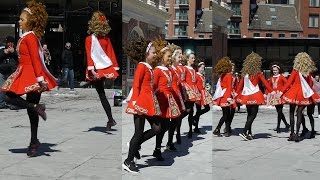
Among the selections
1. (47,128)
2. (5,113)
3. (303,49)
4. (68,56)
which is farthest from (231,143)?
(68,56)

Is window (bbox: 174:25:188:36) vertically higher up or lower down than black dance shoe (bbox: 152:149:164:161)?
higher up

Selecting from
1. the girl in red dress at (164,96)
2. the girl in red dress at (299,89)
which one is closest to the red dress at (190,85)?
the girl in red dress at (164,96)

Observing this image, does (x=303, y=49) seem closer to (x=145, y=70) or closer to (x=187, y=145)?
(x=187, y=145)

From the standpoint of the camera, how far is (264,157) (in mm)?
6375

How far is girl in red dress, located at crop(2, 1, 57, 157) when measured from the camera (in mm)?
5250

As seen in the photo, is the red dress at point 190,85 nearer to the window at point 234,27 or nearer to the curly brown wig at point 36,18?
the curly brown wig at point 36,18

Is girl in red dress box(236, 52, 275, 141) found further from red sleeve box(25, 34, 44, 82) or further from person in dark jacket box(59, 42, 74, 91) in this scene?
person in dark jacket box(59, 42, 74, 91)

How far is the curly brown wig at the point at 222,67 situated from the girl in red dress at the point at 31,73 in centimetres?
→ 274

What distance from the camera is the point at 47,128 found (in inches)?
298

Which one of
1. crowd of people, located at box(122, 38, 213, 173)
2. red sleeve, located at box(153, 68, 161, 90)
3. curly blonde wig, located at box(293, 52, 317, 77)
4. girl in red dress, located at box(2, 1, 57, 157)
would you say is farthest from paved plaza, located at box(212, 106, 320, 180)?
girl in red dress, located at box(2, 1, 57, 157)

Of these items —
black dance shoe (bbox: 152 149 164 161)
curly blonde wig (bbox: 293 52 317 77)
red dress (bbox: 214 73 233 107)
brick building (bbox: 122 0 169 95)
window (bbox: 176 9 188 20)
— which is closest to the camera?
brick building (bbox: 122 0 169 95)

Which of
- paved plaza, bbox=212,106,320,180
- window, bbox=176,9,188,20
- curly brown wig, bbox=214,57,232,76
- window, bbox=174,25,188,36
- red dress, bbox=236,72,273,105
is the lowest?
paved plaza, bbox=212,106,320,180

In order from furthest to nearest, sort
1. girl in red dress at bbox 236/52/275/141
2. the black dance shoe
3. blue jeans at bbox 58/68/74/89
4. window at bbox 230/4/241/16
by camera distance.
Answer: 1. blue jeans at bbox 58/68/74/89
2. girl in red dress at bbox 236/52/275/141
3. the black dance shoe
4. window at bbox 230/4/241/16

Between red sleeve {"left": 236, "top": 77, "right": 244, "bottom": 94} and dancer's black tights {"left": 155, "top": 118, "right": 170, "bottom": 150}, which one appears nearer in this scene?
dancer's black tights {"left": 155, "top": 118, "right": 170, "bottom": 150}
